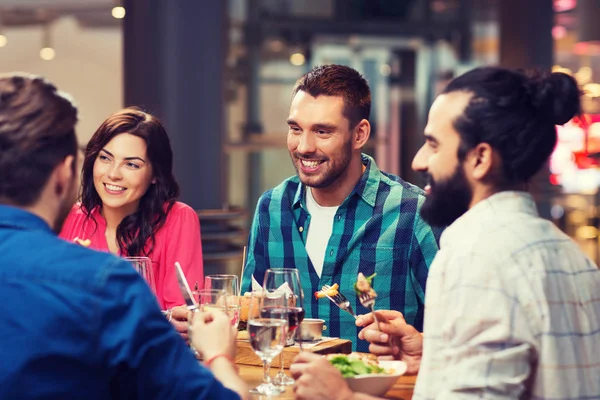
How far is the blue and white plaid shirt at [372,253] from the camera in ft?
10.5

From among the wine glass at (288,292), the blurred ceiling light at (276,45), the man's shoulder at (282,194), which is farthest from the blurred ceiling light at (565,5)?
the wine glass at (288,292)

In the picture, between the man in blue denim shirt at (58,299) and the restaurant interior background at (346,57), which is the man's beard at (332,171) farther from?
the restaurant interior background at (346,57)

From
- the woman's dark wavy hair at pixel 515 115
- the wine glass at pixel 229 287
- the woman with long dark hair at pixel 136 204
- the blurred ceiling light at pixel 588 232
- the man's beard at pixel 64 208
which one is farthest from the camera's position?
the blurred ceiling light at pixel 588 232

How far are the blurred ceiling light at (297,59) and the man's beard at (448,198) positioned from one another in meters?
7.59

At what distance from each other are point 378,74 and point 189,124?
227 inches

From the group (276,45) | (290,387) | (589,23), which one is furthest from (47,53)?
(290,387)

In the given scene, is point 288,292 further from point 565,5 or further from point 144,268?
point 565,5

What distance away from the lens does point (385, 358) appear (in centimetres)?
239

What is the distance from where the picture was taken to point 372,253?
10.6 ft

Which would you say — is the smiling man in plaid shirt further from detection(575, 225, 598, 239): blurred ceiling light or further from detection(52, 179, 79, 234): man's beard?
detection(575, 225, 598, 239): blurred ceiling light

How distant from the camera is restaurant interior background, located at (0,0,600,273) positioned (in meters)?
8.66

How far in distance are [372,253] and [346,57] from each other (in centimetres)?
690

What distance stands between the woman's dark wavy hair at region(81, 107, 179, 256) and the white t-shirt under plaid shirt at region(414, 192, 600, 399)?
1.63 metres

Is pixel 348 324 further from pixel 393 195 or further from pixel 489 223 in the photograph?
pixel 489 223
